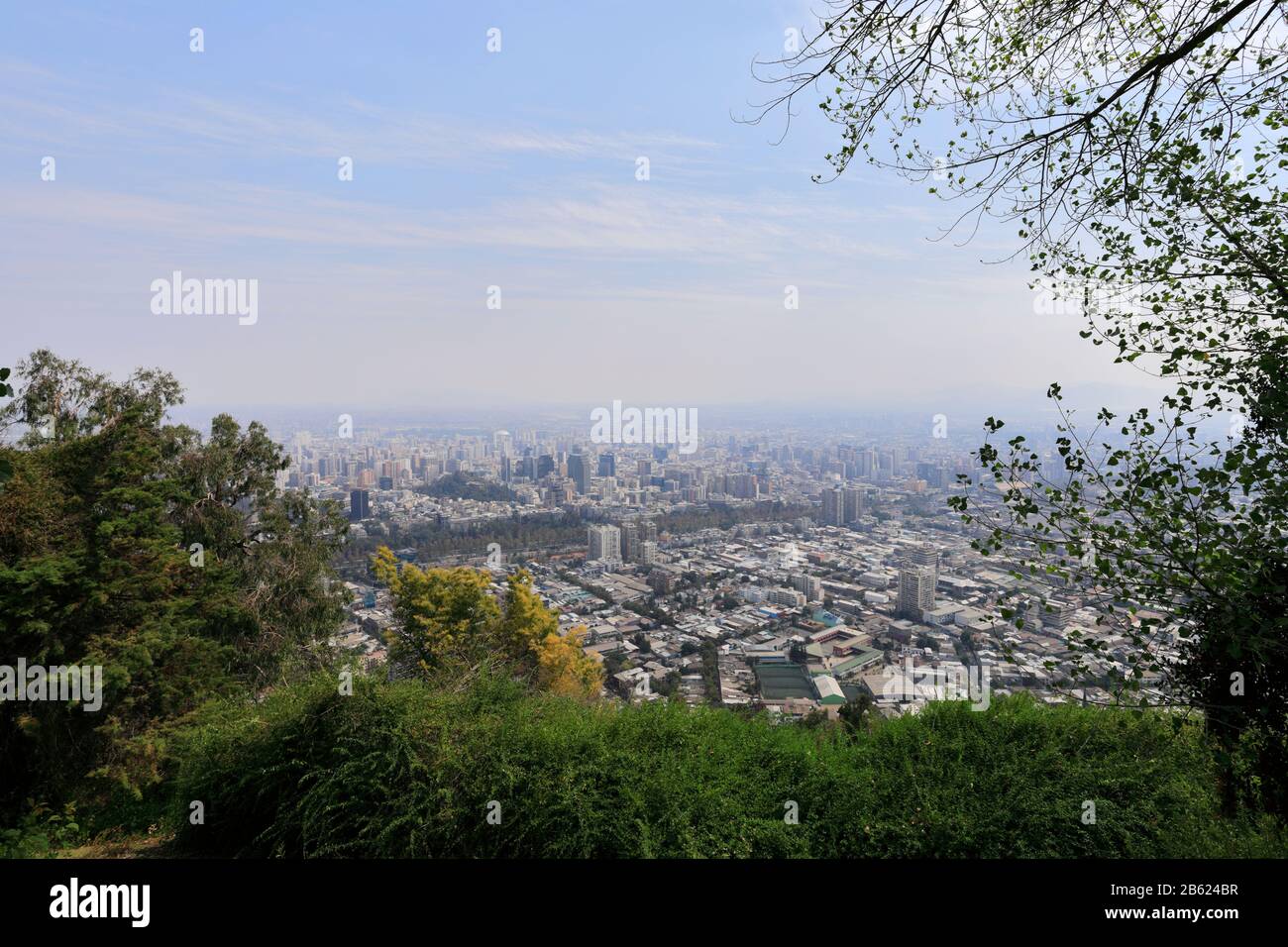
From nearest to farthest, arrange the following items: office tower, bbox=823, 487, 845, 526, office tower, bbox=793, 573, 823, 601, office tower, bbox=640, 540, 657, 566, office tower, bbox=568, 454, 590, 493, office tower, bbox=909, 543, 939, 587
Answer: office tower, bbox=909, 543, 939, 587, office tower, bbox=793, 573, 823, 601, office tower, bbox=640, 540, 657, 566, office tower, bbox=823, 487, 845, 526, office tower, bbox=568, 454, 590, 493

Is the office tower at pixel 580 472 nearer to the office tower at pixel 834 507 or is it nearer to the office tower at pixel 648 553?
the office tower at pixel 648 553

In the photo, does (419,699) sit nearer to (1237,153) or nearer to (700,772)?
(700,772)

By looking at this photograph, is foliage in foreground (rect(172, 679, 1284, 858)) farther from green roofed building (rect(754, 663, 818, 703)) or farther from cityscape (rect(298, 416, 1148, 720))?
green roofed building (rect(754, 663, 818, 703))

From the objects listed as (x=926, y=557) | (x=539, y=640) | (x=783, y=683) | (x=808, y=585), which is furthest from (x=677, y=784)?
(x=926, y=557)

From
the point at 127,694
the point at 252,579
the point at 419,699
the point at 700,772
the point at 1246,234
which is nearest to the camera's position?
the point at 1246,234

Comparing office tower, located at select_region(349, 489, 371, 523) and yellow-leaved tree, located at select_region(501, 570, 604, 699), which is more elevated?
office tower, located at select_region(349, 489, 371, 523)

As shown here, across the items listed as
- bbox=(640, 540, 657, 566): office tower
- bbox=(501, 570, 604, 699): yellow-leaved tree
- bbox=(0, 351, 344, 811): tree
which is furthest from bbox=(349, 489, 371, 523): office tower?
bbox=(640, 540, 657, 566): office tower
